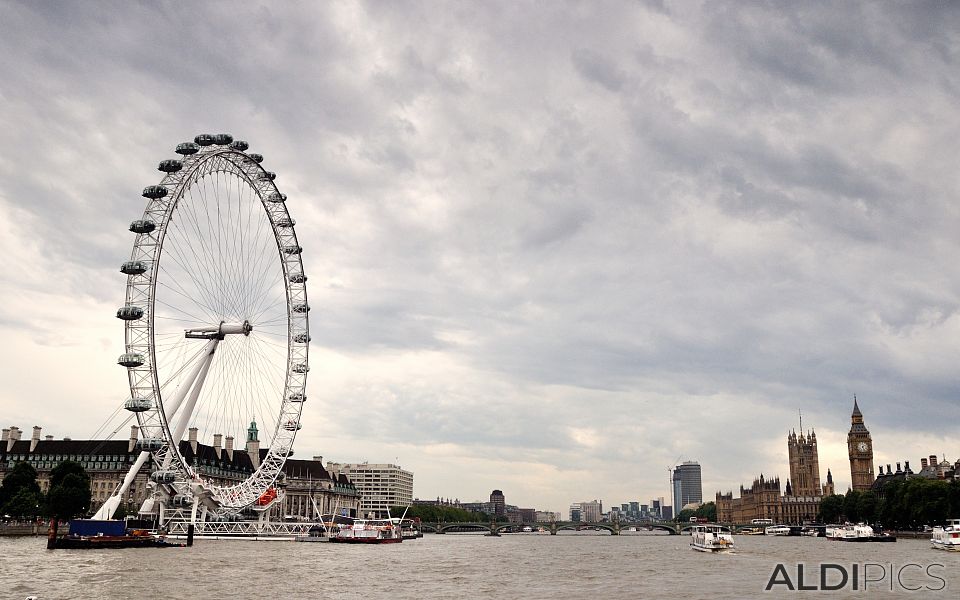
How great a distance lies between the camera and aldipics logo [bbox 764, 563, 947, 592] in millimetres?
50219

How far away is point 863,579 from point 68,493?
84.2 meters

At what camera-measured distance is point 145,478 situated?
170 m

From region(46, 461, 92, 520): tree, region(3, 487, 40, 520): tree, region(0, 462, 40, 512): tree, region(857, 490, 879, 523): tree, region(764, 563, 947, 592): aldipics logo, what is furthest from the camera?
region(857, 490, 879, 523): tree

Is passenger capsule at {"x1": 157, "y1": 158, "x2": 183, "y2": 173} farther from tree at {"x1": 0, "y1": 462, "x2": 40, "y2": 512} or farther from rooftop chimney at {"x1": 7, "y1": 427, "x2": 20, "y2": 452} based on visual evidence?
rooftop chimney at {"x1": 7, "y1": 427, "x2": 20, "y2": 452}

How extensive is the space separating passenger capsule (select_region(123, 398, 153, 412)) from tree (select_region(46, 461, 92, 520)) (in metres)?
13.1

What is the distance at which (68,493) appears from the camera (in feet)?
328

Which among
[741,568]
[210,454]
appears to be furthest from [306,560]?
[210,454]

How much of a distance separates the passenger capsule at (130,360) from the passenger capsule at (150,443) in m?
8.96

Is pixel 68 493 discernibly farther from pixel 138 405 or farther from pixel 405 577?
pixel 405 577

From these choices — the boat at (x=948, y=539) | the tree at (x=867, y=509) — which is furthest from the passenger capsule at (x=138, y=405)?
the tree at (x=867, y=509)

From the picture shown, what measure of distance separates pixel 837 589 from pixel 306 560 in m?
51.7

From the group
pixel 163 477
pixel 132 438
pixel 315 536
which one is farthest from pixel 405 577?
pixel 132 438

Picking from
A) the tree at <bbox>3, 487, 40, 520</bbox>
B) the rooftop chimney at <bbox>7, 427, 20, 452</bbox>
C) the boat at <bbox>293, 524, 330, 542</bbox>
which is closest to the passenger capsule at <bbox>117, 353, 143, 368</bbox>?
the tree at <bbox>3, 487, 40, 520</bbox>

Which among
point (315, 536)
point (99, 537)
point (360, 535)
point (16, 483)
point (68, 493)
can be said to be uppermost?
point (16, 483)
